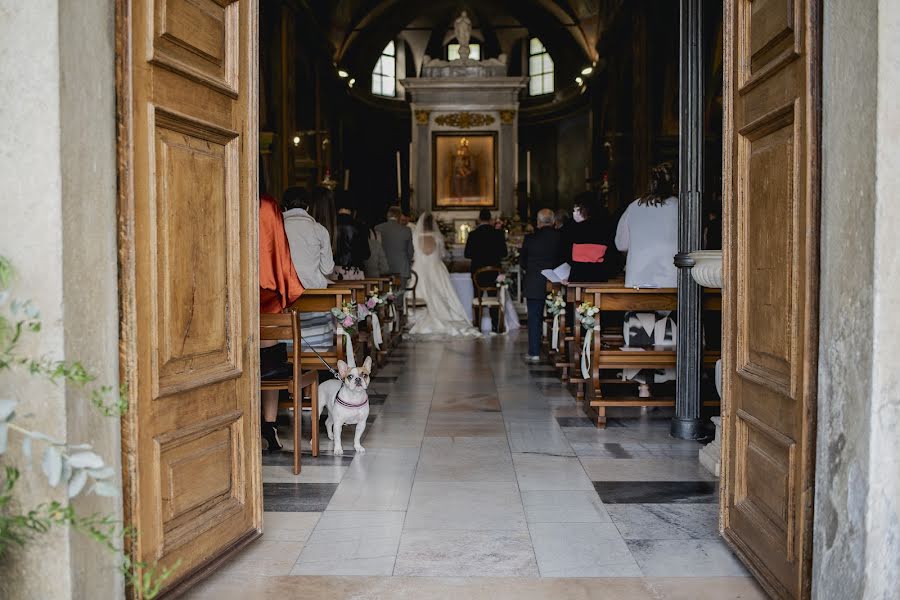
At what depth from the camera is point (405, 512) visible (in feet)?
12.1

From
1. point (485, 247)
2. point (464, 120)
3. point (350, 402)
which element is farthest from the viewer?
point (464, 120)

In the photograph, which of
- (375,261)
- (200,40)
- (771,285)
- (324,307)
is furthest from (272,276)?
(375,261)

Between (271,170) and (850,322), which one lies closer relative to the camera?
(850,322)

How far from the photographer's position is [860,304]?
2197 mm

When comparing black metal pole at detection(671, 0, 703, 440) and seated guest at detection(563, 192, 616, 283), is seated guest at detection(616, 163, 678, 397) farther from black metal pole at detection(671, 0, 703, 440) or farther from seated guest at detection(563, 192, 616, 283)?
seated guest at detection(563, 192, 616, 283)

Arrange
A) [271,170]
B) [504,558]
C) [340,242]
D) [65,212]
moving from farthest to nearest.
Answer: [271,170], [340,242], [504,558], [65,212]

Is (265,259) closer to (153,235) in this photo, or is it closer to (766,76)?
(153,235)

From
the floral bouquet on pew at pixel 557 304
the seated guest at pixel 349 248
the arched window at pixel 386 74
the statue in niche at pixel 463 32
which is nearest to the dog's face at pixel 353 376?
the floral bouquet on pew at pixel 557 304

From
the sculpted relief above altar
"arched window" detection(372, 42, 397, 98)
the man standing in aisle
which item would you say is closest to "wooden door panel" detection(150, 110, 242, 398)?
the man standing in aisle

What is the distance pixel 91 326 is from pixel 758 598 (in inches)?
84.3

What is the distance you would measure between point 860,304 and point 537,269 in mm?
6851

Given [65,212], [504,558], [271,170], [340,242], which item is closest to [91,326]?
[65,212]

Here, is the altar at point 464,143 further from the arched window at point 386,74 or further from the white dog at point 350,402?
the white dog at point 350,402

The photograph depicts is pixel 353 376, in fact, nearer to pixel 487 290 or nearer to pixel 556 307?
pixel 556 307
